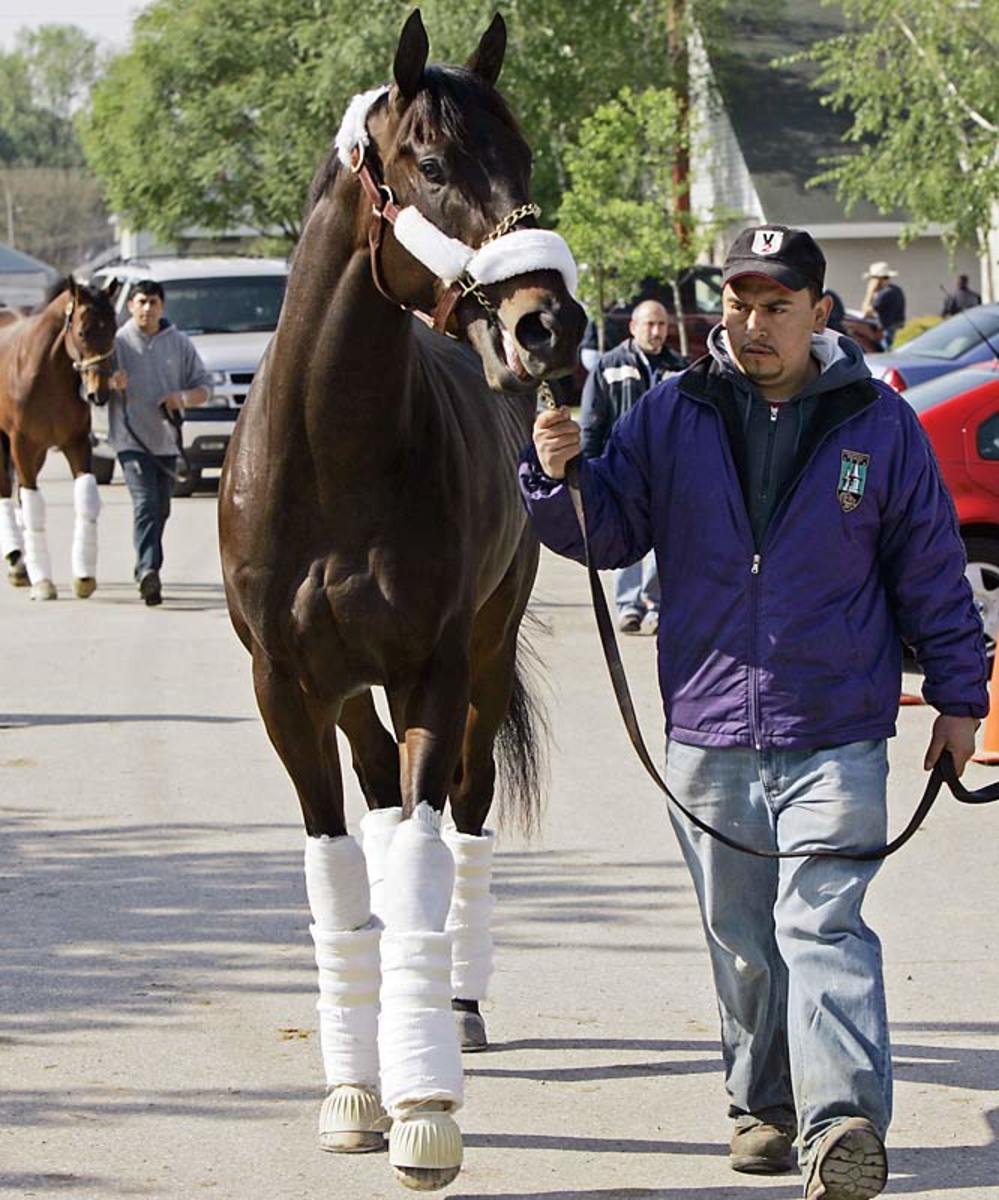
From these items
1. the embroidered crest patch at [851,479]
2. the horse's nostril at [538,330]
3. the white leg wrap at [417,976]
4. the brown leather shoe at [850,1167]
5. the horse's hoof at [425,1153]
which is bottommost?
the horse's hoof at [425,1153]

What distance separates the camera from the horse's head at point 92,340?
1644 cm

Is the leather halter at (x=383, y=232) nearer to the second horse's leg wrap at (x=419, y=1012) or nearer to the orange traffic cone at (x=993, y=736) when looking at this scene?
the second horse's leg wrap at (x=419, y=1012)

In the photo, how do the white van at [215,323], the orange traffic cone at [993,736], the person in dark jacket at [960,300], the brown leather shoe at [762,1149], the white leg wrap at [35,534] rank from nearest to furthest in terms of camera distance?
1. the brown leather shoe at [762,1149]
2. the orange traffic cone at [993,736]
3. the white leg wrap at [35,534]
4. the white van at [215,323]
5. the person in dark jacket at [960,300]

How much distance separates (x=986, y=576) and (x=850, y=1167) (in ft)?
28.5

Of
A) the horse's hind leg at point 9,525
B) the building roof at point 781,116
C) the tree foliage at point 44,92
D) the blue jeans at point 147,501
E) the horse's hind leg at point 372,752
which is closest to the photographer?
the horse's hind leg at point 372,752

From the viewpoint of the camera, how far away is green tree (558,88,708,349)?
35000mm

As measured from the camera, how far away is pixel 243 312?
26.4 meters

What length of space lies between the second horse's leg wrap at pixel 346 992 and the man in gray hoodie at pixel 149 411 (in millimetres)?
10843

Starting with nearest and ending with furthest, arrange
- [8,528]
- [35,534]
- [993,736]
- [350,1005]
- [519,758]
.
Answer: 1. [350,1005]
2. [519,758]
3. [993,736]
4. [35,534]
5. [8,528]

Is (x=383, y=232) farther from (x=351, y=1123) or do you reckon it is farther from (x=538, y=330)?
(x=351, y=1123)

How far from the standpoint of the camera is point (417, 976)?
5.11 meters

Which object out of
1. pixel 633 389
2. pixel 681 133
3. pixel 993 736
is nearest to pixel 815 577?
pixel 993 736

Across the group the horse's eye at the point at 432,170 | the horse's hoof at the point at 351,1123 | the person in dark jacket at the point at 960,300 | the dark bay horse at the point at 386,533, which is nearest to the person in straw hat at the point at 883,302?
the person in dark jacket at the point at 960,300

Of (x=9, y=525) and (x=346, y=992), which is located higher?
(x=346, y=992)
